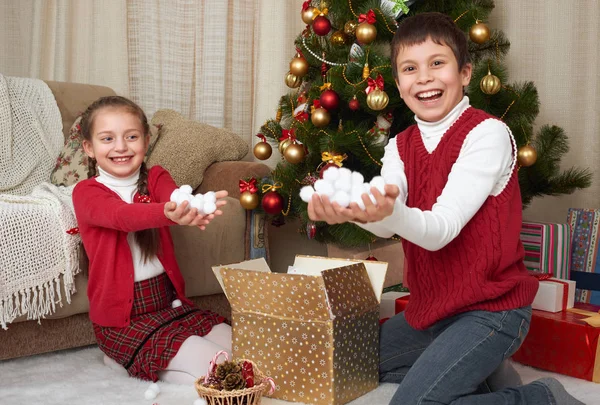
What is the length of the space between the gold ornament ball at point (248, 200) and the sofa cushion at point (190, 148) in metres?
0.24

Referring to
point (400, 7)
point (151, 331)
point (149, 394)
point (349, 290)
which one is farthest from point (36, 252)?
point (400, 7)

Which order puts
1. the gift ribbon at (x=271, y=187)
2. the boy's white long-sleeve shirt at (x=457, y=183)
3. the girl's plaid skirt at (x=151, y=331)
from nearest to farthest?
the boy's white long-sleeve shirt at (x=457, y=183) → the girl's plaid skirt at (x=151, y=331) → the gift ribbon at (x=271, y=187)

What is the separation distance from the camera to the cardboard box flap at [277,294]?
1.34m

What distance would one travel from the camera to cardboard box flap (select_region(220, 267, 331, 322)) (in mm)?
1345

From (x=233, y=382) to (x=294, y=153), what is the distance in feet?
3.09

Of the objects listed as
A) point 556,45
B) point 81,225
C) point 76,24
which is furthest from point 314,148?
point 76,24

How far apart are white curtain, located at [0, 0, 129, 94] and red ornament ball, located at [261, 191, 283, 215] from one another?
130 centimetres

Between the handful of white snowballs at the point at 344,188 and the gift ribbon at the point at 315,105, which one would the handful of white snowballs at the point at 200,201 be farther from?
the gift ribbon at the point at 315,105

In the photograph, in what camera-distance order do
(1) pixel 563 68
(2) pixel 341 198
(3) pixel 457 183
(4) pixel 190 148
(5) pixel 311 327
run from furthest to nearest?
(1) pixel 563 68 → (4) pixel 190 148 → (5) pixel 311 327 → (3) pixel 457 183 → (2) pixel 341 198

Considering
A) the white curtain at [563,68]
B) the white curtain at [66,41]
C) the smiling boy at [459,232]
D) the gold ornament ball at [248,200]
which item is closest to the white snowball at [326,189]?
the smiling boy at [459,232]

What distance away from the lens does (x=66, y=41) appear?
3.20 meters

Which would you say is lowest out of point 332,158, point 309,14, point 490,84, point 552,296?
point 552,296

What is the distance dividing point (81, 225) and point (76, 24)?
1899mm

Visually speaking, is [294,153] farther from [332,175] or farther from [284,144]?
[332,175]
